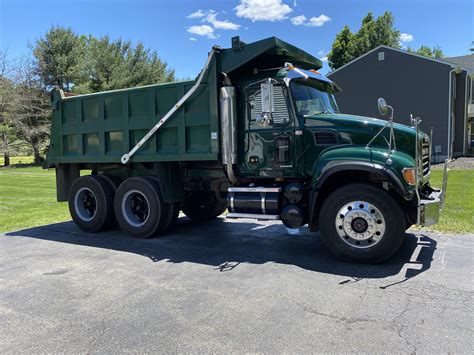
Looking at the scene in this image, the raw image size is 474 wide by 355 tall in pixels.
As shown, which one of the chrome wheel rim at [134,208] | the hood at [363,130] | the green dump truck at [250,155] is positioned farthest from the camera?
the chrome wheel rim at [134,208]

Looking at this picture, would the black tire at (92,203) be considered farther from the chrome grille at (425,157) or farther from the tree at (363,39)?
the tree at (363,39)

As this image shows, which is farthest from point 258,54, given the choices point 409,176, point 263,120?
point 409,176

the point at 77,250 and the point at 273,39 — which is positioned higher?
the point at 273,39

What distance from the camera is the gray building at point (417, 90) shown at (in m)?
25.6

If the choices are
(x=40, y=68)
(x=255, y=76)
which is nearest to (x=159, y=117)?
(x=255, y=76)

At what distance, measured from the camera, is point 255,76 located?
6.88 meters

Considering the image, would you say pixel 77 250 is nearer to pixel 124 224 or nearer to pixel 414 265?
pixel 124 224

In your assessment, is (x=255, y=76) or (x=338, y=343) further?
(x=255, y=76)

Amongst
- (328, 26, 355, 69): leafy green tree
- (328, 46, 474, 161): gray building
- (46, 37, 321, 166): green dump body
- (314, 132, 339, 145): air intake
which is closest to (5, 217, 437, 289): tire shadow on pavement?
(46, 37, 321, 166): green dump body

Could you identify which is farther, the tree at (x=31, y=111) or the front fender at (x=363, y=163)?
the tree at (x=31, y=111)

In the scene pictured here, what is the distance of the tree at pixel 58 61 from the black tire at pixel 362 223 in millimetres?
37683

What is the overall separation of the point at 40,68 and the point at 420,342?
137ft

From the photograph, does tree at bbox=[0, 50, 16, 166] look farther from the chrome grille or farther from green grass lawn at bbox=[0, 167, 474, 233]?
the chrome grille

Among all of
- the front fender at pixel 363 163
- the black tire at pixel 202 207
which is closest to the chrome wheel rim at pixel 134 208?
the black tire at pixel 202 207
